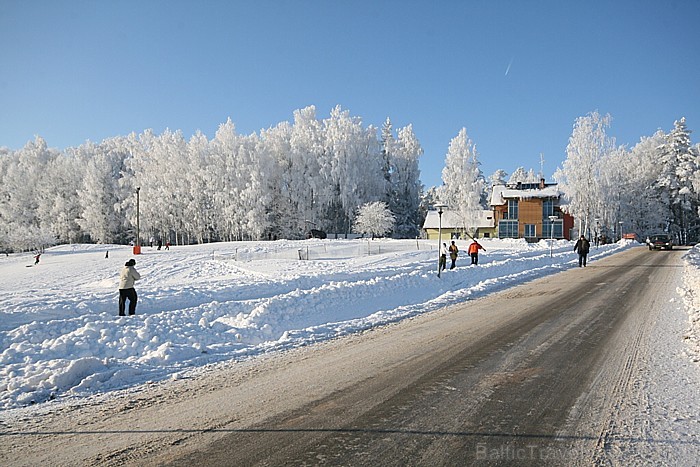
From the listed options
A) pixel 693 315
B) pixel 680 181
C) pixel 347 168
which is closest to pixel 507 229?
pixel 347 168

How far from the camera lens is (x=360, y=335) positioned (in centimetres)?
926

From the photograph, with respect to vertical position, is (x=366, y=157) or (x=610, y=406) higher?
(x=366, y=157)

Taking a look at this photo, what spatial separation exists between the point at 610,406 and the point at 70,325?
983 cm

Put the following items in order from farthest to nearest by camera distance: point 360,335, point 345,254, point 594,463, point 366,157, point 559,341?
point 366,157 → point 345,254 → point 360,335 → point 559,341 → point 594,463

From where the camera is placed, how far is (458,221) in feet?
229

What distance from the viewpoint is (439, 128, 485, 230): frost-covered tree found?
225ft

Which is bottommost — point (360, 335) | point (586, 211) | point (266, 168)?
point (360, 335)

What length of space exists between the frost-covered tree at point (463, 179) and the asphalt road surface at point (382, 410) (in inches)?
2407

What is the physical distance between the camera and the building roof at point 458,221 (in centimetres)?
6912

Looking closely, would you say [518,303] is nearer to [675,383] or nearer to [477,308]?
[477,308]

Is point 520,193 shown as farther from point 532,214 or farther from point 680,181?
point 680,181

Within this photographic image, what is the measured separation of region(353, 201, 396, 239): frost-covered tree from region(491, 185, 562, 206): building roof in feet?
54.6

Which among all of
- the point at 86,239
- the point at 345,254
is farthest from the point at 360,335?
the point at 86,239

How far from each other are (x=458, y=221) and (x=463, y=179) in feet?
20.0
